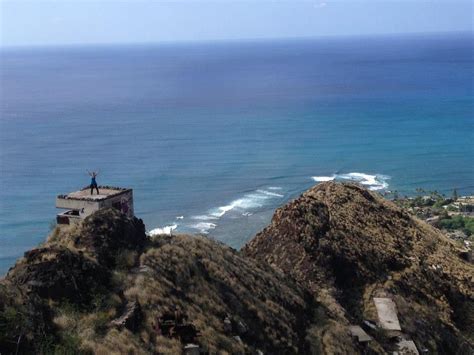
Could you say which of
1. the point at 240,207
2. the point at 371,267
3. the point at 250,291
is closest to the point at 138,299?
the point at 250,291

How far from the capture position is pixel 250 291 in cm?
2812

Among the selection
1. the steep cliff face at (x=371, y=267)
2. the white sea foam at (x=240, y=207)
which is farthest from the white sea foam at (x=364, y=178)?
the steep cliff face at (x=371, y=267)

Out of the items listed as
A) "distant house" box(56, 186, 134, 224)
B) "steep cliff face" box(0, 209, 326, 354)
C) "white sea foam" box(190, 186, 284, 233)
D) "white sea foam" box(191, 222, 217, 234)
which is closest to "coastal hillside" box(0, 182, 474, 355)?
"steep cliff face" box(0, 209, 326, 354)

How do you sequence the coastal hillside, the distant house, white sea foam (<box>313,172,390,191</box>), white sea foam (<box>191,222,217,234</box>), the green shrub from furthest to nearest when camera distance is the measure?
white sea foam (<box>313,172,390,191</box>) < the green shrub < white sea foam (<box>191,222,217,234</box>) < the distant house < the coastal hillside

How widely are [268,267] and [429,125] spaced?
118056 millimetres

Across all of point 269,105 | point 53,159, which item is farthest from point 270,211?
point 269,105

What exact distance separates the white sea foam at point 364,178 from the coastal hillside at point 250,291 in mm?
50826

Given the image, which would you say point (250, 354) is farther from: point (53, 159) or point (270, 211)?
point (53, 159)

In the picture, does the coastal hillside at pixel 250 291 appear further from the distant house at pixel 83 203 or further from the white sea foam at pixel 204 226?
the white sea foam at pixel 204 226

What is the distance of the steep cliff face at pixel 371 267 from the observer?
111ft

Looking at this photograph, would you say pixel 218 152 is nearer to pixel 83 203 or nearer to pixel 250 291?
pixel 83 203

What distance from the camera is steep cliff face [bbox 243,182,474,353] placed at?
33766mm

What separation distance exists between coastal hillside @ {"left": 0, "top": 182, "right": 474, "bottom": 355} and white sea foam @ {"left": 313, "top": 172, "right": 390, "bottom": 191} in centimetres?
5083

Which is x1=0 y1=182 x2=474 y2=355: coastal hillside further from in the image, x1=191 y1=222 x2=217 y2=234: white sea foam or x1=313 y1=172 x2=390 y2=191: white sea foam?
x1=313 y1=172 x2=390 y2=191: white sea foam
